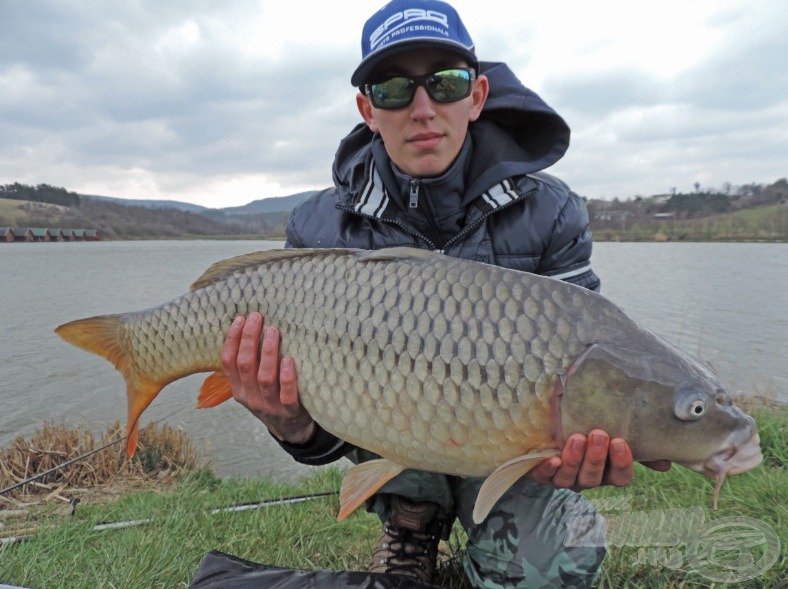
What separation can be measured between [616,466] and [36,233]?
1521 inches

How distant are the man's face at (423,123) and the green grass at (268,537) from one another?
1.04m

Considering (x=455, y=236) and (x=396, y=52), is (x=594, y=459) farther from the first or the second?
(x=396, y=52)

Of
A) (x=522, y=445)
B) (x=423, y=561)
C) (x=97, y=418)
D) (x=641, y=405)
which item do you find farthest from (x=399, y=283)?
(x=97, y=418)

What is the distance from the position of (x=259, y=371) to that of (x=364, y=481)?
0.32 metres

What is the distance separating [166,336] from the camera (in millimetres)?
1294

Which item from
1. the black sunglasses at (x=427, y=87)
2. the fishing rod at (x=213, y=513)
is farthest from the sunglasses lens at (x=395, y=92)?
the fishing rod at (x=213, y=513)

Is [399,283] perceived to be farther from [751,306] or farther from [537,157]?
[751,306]

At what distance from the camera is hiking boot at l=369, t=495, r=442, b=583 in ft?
4.54

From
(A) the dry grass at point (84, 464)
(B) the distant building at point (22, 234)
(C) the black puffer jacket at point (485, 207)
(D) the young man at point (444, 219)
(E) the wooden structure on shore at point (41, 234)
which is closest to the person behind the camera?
(D) the young man at point (444, 219)

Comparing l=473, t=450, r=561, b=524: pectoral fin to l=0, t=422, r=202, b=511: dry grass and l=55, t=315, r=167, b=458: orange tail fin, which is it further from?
l=0, t=422, r=202, b=511: dry grass

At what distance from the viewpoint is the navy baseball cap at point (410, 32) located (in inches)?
52.1

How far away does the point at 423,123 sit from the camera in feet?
4.57

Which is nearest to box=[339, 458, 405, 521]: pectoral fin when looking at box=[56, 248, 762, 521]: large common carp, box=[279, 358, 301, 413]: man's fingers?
box=[56, 248, 762, 521]: large common carp

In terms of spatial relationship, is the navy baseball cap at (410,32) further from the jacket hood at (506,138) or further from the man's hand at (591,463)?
the man's hand at (591,463)
